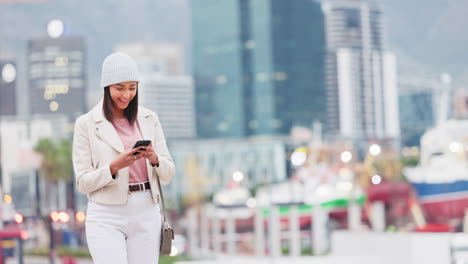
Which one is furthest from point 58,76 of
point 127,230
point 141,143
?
point 141,143

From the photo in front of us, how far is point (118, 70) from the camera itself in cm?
214

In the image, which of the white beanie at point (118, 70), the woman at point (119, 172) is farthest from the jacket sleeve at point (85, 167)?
the white beanie at point (118, 70)

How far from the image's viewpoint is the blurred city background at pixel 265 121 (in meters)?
22.4

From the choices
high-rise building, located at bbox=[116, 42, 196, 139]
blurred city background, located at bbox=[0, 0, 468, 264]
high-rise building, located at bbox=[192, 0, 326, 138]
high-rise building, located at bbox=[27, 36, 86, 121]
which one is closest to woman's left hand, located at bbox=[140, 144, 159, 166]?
blurred city background, located at bbox=[0, 0, 468, 264]

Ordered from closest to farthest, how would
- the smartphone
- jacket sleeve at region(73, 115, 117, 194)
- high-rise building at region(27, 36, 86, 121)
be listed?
the smartphone → jacket sleeve at region(73, 115, 117, 194) → high-rise building at region(27, 36, 86, 121)

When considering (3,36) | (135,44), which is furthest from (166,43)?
(3,36)

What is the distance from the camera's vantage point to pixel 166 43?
6256 centimetres

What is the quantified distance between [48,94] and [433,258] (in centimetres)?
3390

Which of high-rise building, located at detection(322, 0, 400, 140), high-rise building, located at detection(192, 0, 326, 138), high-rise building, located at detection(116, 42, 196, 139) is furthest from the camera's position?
high-rise building, located at detection(192, 0, 326, 138)

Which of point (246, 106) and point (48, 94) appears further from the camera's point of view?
point (246, 106)

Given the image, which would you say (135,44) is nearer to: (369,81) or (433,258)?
(369,81)

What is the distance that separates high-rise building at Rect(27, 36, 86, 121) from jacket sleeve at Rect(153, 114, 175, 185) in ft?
116

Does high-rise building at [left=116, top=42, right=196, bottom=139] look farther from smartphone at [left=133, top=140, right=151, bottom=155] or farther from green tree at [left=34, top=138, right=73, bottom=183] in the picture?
smartphone at [left=133, top=140, right=151, bottom=155]

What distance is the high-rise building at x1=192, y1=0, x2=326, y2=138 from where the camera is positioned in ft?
219
